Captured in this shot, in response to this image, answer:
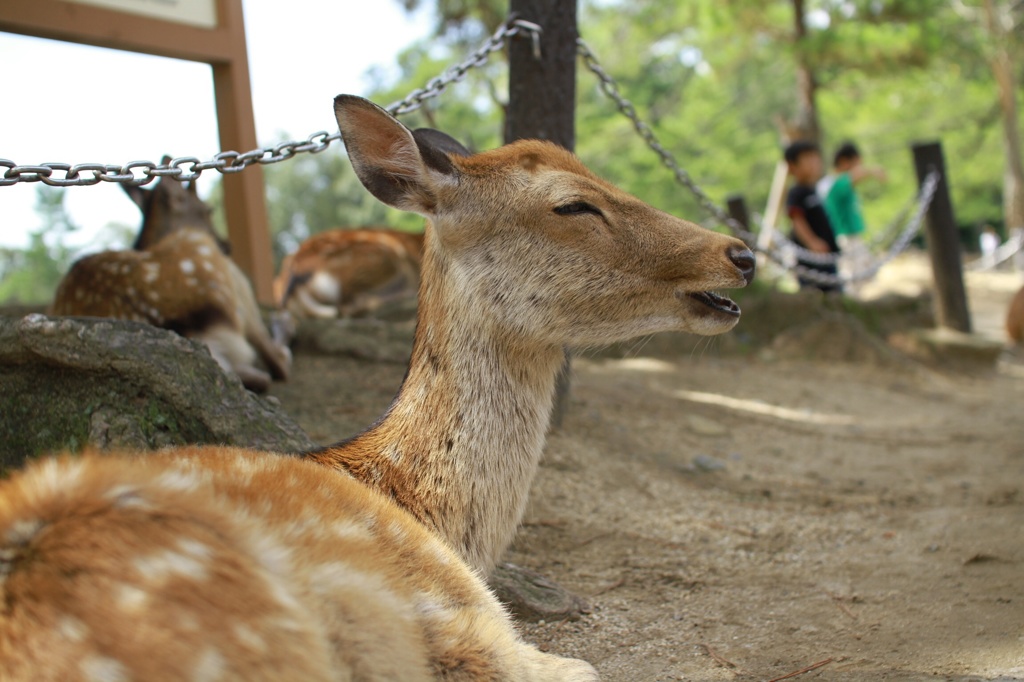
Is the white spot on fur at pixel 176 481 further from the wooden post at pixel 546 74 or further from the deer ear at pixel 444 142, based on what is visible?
the wooden post at pixel 546 74

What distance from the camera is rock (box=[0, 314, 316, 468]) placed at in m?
3.00

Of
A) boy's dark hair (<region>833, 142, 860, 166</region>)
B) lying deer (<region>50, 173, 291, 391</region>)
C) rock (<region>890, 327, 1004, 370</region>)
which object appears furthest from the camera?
boy's dark hair (<region>833, 142, 860, 166</region>)

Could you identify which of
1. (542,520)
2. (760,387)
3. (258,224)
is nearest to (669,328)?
(542,520)

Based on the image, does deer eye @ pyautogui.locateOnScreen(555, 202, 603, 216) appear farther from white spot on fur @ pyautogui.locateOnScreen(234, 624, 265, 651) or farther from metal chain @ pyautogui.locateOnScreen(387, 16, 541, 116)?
white spot on fur @ pyautogui.locateOnScreen(234, 624, 265, 651)

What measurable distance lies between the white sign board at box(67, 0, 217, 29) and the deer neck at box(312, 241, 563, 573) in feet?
13.1

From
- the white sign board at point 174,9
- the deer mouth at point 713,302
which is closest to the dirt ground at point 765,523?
the deer mouth at point 713,302

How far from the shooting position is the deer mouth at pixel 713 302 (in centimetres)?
285

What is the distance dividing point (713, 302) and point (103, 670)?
6.72ft

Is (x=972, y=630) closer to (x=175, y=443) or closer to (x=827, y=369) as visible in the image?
(x=175, y=443)

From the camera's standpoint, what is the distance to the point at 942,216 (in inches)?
395

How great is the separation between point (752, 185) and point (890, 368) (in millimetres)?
14478

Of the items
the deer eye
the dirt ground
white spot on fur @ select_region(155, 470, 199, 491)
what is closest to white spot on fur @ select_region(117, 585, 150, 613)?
white spot on fur @ select_region(155, 470, 199, 491)

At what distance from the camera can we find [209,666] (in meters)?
1.42

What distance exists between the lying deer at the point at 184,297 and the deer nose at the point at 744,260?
290 cm
